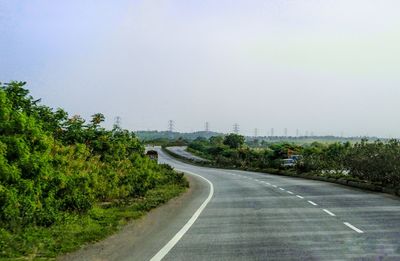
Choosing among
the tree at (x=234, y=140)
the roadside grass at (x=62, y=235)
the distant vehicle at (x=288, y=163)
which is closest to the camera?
the roadside grass at (x=62, y=235)

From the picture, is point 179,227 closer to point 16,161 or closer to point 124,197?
point 16,161

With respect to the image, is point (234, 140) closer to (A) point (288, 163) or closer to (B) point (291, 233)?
(A) point (288, 163)

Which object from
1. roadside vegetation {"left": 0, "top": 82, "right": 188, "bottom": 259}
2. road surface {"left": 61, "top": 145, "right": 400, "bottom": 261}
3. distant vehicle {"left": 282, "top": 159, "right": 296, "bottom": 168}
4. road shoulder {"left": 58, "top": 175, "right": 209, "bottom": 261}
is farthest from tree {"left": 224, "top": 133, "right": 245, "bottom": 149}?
road shoulder {"left": 58, "top": 175, "right": 209, "bottom": 261}

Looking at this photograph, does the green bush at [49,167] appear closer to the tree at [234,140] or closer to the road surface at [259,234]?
the road surface at [259,234]

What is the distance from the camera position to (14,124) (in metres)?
10.4

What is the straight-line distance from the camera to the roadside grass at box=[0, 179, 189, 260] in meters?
8.66

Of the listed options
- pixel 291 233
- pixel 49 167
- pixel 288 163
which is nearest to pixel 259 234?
pixel 291 233

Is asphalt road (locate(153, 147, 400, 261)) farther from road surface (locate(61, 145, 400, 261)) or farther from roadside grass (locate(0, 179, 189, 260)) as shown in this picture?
roadside grass (locate(0, 179, 189, 260))

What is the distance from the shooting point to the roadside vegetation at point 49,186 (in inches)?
377

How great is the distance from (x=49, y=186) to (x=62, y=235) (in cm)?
198

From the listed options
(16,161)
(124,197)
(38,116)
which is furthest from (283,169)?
(16,161)

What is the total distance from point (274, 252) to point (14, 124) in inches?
221

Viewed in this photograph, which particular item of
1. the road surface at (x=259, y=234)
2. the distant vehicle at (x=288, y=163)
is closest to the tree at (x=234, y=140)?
the distant vehicle at (x=288, y=163)

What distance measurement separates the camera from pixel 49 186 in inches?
472
